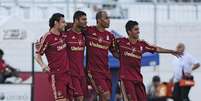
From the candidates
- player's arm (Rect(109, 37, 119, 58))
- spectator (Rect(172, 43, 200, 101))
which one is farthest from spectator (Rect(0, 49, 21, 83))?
player's arm (Rect(109, 37, 119, 58))

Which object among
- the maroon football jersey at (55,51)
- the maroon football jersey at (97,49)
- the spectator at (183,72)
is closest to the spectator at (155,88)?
the spectator at (183,72)

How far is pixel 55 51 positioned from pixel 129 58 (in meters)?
1.50

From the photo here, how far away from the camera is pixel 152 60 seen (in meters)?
22.5

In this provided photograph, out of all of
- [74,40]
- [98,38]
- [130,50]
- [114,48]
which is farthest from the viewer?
[114,48]

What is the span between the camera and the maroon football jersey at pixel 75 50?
15.9m

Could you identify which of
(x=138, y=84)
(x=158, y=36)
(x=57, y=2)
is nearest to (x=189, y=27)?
(x=158, y=36)

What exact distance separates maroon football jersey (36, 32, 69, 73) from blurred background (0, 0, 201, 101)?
922cm

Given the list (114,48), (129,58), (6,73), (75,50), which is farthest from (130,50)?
(6,73)

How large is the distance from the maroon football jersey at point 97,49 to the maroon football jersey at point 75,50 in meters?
0.19

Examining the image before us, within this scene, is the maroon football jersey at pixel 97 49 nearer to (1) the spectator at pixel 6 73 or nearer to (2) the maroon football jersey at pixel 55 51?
(2) the maroon football jersey at pixel 55 51

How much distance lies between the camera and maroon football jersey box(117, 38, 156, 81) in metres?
16.3

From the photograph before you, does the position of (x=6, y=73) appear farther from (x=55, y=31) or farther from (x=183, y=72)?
(x=55, y=31)

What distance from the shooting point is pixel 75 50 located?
15930 millimetres

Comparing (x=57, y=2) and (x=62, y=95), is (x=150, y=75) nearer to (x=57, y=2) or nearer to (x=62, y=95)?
(x=57, y=2)
